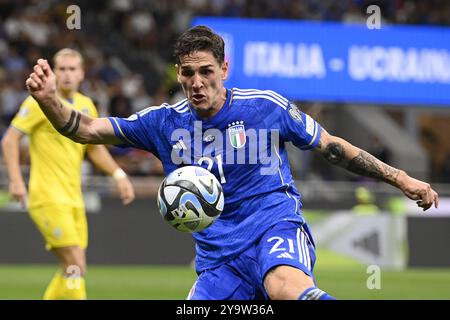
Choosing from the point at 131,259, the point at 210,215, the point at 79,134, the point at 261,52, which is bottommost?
the point at 131,259

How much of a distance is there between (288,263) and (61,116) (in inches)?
63.4

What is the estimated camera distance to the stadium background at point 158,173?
14516 millimetres

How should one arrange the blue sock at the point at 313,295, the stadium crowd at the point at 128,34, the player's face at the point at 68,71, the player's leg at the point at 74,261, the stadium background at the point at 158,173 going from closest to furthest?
1. the blue sock at the point at 313,295
2. the player's leg at the point at 74,261
3. the player's face at the point at 68,71
4. the stadium background at the point at 158,173
5. the stadium crowd at the point at 128,34

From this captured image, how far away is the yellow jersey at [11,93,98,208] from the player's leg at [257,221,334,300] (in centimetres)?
357

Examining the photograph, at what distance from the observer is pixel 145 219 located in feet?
52.5

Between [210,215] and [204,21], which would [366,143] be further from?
[210,215]

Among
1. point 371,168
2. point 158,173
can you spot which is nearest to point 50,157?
point 371,168

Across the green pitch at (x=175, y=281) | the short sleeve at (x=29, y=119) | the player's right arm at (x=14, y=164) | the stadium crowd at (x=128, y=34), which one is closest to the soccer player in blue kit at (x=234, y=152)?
the short sleeve at (x=29, y=119)

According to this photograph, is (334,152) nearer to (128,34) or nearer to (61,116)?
(61,116)

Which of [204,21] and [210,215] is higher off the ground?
[204,21]

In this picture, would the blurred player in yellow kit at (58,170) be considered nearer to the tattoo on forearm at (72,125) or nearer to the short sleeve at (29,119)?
the short sleeve at (29,119)

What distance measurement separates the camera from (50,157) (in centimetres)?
932
